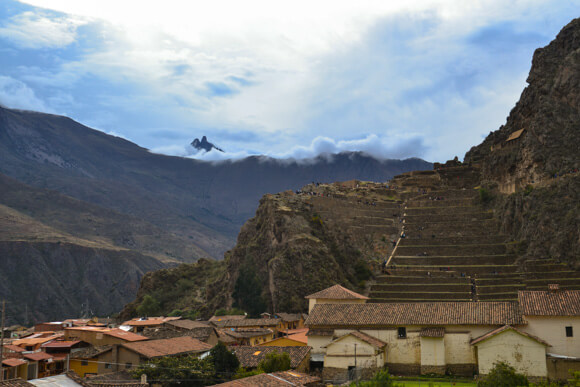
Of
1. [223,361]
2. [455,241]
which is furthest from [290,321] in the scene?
[223,361]

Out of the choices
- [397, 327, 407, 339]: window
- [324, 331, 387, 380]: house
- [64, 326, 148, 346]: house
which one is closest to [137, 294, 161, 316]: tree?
[64, 326, 148, 346]: house

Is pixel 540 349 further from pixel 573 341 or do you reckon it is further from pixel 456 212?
pixel 456 212

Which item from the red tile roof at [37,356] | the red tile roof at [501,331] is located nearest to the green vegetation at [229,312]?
the red tile roof at [37,356]

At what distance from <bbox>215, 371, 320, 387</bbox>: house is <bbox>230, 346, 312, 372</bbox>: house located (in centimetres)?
414

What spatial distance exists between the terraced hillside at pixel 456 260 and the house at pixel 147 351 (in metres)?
23.9

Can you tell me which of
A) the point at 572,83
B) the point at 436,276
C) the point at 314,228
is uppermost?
the point at 572,83

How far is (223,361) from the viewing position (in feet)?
134

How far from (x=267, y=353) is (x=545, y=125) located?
174 ft

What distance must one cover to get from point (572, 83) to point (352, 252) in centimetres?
3658

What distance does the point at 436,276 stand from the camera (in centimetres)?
6612

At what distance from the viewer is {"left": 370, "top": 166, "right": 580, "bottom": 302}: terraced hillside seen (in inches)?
2393

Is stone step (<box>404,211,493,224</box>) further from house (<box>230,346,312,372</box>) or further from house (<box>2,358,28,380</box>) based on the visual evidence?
house (<box>2,358,28,380</box>)

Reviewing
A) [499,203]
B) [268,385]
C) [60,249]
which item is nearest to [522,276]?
[499,203]

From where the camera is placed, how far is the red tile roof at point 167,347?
135ft
